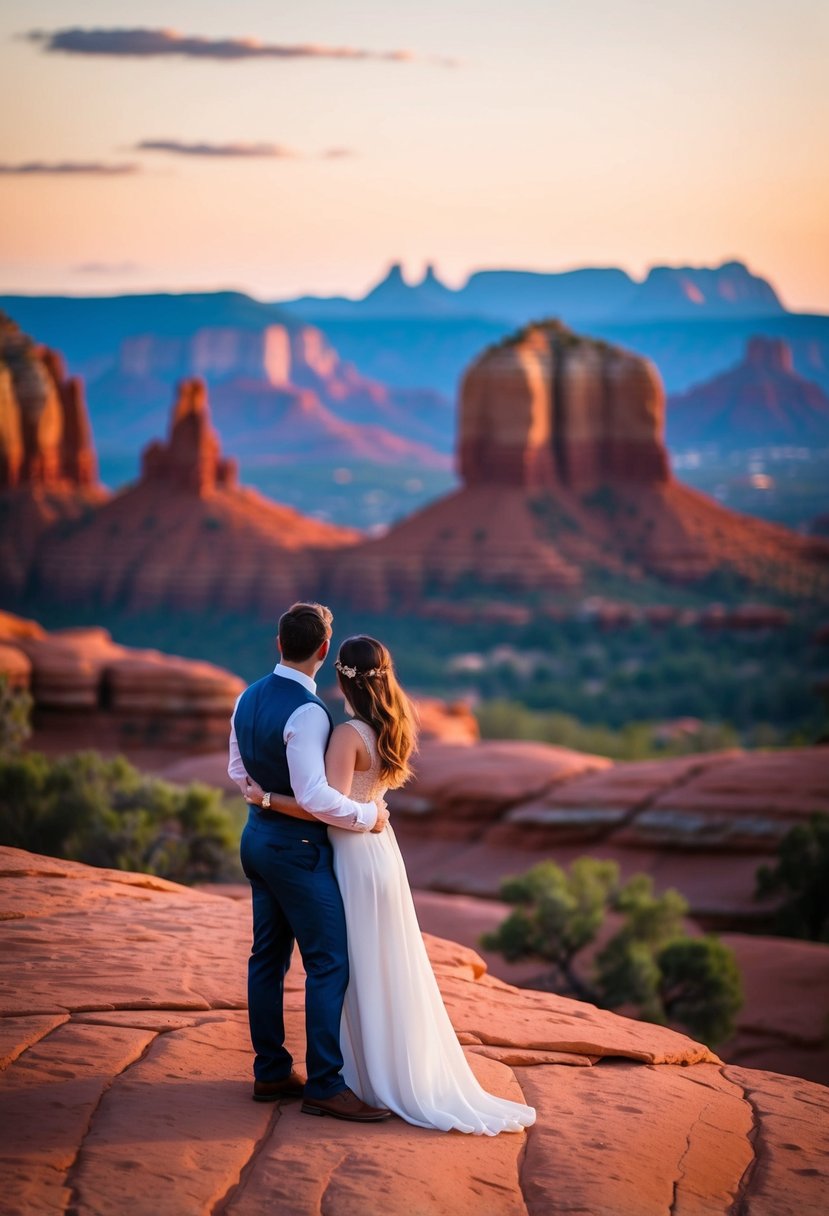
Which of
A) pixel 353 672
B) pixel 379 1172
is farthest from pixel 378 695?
pixel 379 1172

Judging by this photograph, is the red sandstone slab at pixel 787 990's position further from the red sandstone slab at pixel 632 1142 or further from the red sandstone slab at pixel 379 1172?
the red sandstone slab at pixel 379 1172

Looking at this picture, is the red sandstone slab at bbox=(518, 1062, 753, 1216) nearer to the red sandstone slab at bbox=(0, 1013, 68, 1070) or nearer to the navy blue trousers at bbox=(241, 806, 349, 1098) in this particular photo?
the navy blue trousers at bbox=(241, 806, 349, 1098)

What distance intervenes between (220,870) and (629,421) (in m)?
76.3

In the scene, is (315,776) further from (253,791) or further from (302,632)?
(302,632)

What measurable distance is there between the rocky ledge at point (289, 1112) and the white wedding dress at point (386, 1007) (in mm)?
162

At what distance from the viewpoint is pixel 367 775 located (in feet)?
22.4

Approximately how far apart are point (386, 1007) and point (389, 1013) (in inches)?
1.2

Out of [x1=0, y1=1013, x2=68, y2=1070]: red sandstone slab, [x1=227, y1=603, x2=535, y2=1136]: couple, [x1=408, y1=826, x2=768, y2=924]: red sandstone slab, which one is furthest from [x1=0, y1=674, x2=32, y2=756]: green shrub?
[x1=227, y1=603, x2=535, y2=1136]: couple

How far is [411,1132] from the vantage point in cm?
672

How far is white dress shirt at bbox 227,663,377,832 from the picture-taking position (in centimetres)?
661

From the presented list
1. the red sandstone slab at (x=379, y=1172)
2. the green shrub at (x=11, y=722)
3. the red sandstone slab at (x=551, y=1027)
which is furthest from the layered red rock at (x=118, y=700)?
the red sandstone slab at (x=379, y=1172)

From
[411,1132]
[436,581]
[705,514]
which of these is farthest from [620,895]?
[705,514]

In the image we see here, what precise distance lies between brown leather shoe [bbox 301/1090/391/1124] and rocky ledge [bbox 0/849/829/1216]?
0.07 meters

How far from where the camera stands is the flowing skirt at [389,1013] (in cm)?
684
